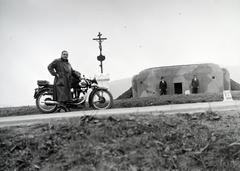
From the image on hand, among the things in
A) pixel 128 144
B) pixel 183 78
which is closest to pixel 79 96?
pixel 128 144

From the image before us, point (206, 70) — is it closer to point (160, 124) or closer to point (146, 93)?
point (146, 93)

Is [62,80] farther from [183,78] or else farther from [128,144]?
[183,78]

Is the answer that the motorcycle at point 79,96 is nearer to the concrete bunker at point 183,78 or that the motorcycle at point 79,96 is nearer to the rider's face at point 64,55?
the rider's face at point 64,55

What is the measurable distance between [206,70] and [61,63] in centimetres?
2075

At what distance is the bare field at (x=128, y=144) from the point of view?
548 cm

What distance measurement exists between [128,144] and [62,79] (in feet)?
13.9

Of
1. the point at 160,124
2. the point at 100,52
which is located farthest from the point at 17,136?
the point at 100,52

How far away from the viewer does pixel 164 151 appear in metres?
5.70

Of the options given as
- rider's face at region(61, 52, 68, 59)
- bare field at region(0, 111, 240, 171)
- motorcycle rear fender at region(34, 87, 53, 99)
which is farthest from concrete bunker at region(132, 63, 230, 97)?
bare field at region(0, 111, 240, 171)

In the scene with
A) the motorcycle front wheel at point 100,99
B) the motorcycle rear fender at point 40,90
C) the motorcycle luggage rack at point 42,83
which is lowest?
the motorcycle front wheel at point 100,99

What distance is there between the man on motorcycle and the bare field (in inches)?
108

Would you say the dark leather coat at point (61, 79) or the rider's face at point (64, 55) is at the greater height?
the rider's face at point (64, 55)

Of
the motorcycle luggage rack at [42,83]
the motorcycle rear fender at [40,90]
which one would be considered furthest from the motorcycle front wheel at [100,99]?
the motorcycle luggage rack at [42,83]

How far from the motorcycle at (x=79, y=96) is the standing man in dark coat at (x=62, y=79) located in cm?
16
